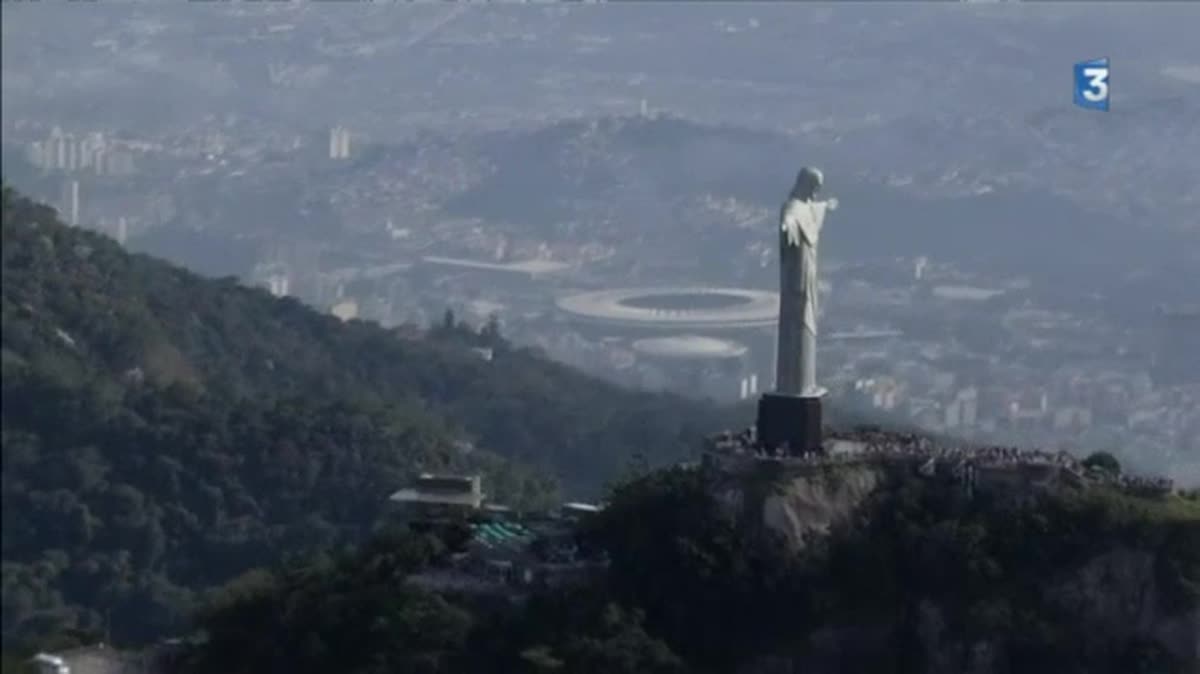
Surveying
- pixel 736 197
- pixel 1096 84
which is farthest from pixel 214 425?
pixel 736 197

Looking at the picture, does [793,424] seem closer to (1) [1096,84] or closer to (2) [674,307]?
(1) [1096,84]

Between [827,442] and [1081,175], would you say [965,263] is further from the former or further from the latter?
[827,442]

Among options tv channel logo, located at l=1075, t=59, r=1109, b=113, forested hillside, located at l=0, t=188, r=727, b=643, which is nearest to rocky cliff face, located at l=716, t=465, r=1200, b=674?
forested hillside, located at l=0, t=188, r=727, b=643

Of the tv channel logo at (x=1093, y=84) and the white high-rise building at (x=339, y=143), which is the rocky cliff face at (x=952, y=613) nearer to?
the tv channel logo at (x=1093, y=84)

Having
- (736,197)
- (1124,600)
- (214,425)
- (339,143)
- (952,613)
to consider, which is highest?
(339,143)

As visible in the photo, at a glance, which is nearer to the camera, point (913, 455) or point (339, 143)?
point (913, 455)

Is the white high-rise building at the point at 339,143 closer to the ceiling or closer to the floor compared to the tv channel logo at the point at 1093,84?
closer to the floor

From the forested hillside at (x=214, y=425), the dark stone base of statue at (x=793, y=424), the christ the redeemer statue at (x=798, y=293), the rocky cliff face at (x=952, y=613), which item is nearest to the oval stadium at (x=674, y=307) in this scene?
the forested hillside at (x=214, y=425)
